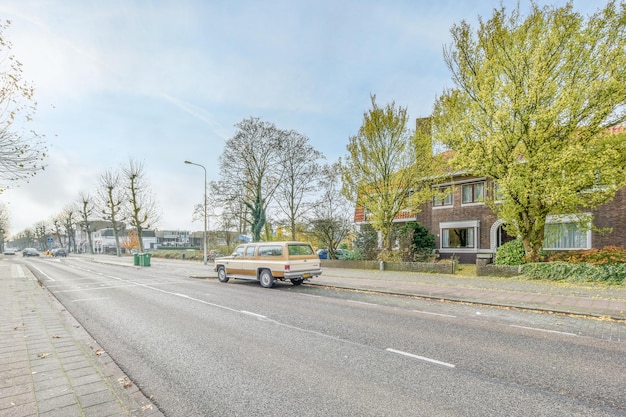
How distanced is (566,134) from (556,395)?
1358cm

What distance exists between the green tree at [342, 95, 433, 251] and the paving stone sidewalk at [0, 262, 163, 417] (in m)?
16.8

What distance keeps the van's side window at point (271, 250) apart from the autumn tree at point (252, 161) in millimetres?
16067

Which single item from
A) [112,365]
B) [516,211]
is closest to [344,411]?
[112,365]

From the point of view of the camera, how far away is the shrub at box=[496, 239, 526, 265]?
15.9 m

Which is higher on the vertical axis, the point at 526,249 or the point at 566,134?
the point at 566,134

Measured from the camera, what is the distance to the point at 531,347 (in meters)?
5.89

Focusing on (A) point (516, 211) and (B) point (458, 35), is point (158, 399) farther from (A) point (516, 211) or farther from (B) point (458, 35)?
(B) point (458, 35)

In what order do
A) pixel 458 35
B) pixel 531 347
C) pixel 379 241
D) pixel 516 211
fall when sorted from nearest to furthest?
1. pixel 531 347
2. pixel 516 211
3. pixel 458 35
4. pixel 379 241

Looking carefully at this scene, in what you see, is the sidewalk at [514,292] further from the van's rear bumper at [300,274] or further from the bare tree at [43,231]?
the bare tree at [43,231]

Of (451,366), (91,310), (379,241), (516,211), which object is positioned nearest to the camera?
(451,366)

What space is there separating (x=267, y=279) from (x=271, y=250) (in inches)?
47.8

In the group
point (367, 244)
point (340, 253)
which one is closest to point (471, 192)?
point (367, 244)

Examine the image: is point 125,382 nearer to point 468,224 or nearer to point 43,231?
point 468,224

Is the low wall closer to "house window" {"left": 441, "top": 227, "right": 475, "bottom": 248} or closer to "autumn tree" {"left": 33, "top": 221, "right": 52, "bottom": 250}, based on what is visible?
"house window" {"left": 441, "top": 227, "right": 475, "bottom": 248}
